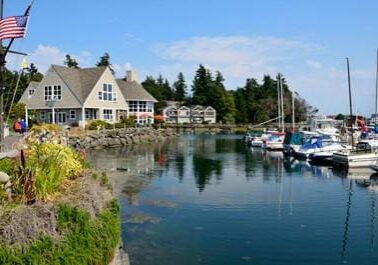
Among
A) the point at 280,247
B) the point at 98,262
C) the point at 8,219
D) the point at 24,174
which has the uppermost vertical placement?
the point at 24,174

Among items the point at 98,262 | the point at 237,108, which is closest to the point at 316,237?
the point at 98,262

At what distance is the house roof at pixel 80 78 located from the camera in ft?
217

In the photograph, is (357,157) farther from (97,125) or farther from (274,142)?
(97,125)

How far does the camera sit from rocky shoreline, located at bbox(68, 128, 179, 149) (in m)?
54.8

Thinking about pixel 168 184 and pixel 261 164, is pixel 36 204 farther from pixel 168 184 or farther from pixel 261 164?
pixel 261 164

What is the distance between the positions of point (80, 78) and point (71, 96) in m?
4.89

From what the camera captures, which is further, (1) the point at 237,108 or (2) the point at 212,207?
(1) the point at 237,108

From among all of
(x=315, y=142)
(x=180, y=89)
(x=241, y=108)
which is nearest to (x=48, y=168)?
(x=315, y=142)

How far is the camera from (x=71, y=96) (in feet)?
215

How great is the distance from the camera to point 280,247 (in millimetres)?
15656

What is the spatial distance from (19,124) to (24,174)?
3109 centimetres

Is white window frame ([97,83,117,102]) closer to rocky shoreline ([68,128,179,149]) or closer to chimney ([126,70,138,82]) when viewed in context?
rocky shoreline ([68,128,179,149])

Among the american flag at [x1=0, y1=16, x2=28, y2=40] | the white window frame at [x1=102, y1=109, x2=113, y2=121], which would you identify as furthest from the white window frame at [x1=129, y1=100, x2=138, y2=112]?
the american flag at [x1=0, y1=16, x2=28, y2=40]

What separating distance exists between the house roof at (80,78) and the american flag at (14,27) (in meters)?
49.1
